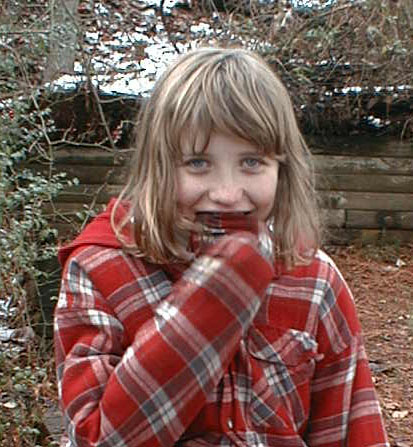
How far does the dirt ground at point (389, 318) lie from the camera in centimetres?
497

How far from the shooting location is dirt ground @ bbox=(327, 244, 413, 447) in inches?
196

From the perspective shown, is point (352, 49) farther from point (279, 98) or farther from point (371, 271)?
point (279, 98)

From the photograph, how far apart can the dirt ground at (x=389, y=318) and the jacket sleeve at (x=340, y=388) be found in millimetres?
2413

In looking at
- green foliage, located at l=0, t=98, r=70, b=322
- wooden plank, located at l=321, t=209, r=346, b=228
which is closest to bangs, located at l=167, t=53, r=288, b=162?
green foliage, located at l=0, t=98, r=70, b=322

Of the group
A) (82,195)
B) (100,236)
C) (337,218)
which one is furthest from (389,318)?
(100,236)

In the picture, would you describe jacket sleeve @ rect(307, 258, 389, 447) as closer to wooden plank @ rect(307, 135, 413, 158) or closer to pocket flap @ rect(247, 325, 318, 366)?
pocket flap @ rect(247, 325, 318, 366)

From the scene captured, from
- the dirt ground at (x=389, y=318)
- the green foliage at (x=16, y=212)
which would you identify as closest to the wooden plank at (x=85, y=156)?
the dirt ground at (x=389, y=318)

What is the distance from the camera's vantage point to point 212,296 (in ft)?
6.16

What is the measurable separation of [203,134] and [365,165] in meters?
5.44

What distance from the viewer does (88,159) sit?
669 cm

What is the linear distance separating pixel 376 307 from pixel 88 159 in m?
1.97

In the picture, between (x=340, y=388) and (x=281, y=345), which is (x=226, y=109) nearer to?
(x=281, y=345)

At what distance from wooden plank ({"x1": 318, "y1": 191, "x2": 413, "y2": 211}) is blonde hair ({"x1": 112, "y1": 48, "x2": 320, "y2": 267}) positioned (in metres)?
5.13

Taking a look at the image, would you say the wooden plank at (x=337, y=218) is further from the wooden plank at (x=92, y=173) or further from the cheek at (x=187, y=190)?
the cheek at (x=187, y=190)
